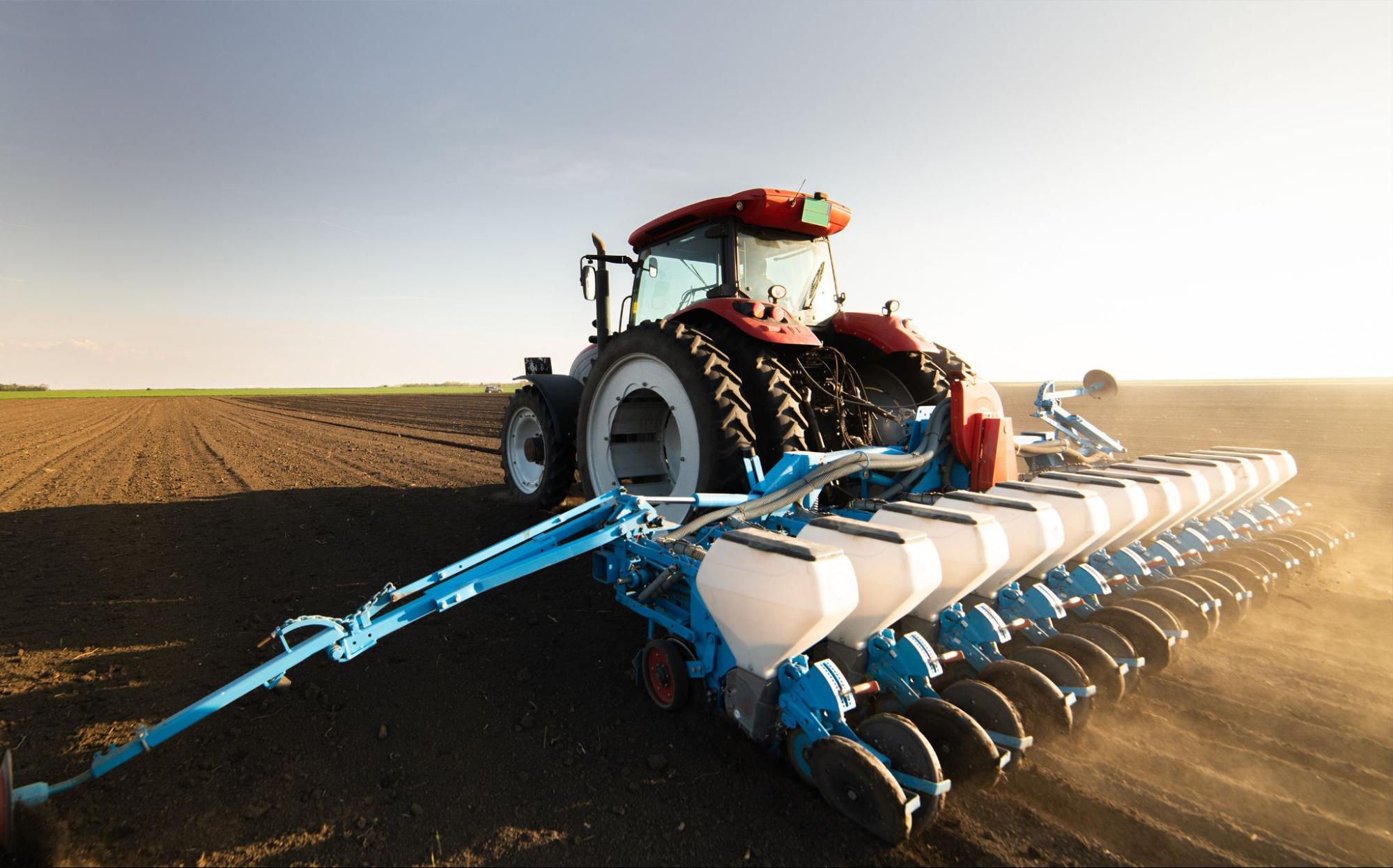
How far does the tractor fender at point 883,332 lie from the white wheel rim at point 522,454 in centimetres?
349

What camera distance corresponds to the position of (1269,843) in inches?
79.9

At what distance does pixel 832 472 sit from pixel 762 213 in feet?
7.49

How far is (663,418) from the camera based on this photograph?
510 centimetres

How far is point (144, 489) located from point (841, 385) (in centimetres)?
848

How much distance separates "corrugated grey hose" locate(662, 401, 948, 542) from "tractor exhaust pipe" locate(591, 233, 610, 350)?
3.20 metres

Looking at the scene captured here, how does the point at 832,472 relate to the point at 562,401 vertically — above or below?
below

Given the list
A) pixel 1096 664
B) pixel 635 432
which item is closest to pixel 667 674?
pixel 1096 664

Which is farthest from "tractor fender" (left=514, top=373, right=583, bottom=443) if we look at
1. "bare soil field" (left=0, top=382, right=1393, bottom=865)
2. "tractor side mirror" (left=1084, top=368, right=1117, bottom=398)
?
"tractor side mirror" (left=1084, top=368, right=1117, bottom=398)

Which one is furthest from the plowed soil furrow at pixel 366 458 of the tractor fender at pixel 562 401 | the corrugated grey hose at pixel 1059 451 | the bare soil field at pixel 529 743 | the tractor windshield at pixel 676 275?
the corrugated grey hose at pixel 1059 451

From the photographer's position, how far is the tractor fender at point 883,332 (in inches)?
181

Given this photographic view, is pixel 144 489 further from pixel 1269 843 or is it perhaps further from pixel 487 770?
pixel 1269 843

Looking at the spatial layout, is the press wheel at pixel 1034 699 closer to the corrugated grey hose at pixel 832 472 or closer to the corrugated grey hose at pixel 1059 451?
the corrugated grey hose at pixel 832 472

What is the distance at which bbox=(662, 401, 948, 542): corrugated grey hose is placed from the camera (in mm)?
3100

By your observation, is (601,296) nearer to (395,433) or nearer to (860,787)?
(860,787)
